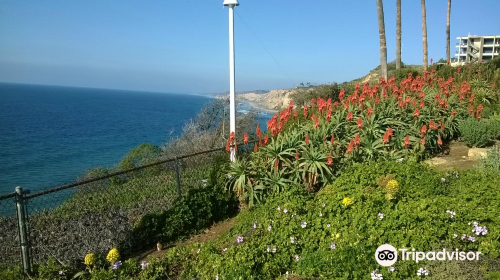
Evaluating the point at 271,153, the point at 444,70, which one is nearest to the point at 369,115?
the point at 271,153

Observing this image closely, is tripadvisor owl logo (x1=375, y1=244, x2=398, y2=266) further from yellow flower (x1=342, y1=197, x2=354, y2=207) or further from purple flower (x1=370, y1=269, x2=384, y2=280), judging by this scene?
yellow flower (x1=342, y1=197, x2=354, y2=207)

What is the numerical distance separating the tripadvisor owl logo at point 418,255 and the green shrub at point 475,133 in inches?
190

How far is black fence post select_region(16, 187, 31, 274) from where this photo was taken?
16.2 feet

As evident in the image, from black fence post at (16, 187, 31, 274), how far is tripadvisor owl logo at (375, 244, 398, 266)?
4.36 meters

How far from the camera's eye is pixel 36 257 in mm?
5496

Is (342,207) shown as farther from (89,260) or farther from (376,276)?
(89,260)

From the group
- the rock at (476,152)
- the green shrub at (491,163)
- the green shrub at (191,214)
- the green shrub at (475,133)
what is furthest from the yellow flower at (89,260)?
the green shrub at (475,133)

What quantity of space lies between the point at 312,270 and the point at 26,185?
20.7 meters

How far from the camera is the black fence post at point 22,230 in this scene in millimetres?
4934

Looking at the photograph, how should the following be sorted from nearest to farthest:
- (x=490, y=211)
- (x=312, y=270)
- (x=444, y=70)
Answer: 1. (x=312, y=270)
2. (x=490, y=211)
3. (x=444, y=70)

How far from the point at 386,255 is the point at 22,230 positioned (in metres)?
4.55

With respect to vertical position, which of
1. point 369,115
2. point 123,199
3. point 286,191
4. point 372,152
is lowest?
point 123,199

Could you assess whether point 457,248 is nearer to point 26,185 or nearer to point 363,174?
point 363,174

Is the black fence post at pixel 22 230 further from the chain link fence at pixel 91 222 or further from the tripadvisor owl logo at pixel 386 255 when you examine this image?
the tripadvisor owl logo at pixel 386 255
